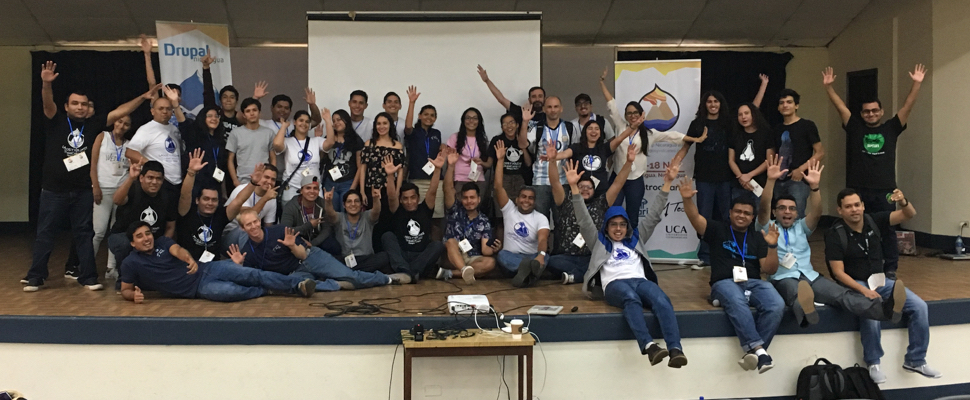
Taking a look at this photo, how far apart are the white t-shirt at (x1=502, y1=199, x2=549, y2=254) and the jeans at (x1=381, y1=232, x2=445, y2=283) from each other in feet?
1.64

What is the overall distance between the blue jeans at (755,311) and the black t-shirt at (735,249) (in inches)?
6.0

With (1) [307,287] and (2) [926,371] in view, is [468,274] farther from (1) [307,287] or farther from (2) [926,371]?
(2) [926,371]

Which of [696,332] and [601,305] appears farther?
[601,305]

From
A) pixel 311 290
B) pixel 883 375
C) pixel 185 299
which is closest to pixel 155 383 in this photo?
pixel 185 299

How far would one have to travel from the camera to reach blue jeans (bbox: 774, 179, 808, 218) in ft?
15.0

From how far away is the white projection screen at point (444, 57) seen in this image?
220 inches

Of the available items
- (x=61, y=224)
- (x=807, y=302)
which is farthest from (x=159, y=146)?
(x=807, y=302)

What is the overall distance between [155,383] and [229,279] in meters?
0.76

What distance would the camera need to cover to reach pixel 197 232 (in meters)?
4.19

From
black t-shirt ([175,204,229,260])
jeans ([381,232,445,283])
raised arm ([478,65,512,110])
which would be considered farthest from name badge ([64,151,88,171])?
raised arm ([478,65,512,110])

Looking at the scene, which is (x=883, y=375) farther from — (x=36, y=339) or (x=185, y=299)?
(x=36, y=339)

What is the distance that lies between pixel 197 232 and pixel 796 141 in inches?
163

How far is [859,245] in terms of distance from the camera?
3727mm

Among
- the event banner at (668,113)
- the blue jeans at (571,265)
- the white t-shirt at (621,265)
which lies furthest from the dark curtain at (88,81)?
the white t-shirt at (621,265)
